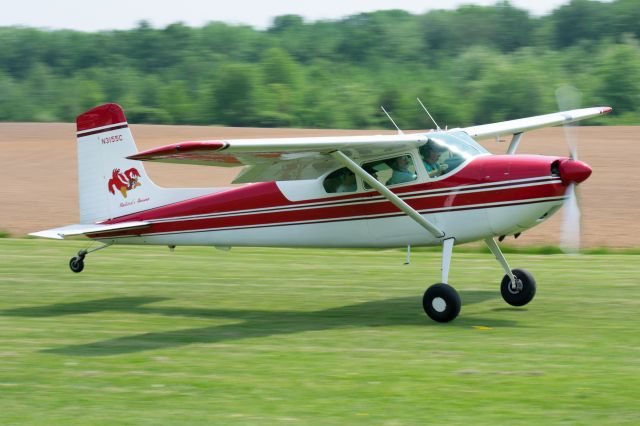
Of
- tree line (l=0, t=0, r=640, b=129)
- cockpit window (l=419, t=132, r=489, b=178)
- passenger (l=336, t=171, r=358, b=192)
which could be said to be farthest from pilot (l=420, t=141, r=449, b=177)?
tree line (l=0, t=0, r=640, b=129)

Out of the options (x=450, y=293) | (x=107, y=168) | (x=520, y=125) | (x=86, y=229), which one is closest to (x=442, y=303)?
(x=450, y=293)

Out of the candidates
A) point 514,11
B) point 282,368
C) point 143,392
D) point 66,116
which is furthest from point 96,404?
point 514,11

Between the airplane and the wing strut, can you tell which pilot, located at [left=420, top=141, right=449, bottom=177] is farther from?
the wing strut

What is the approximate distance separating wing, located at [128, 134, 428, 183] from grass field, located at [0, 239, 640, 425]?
5.93 ft

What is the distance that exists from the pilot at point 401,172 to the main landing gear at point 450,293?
2.96ft

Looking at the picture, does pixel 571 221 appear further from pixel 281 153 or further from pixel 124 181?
pixel 124 181

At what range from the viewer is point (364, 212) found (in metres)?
12.5

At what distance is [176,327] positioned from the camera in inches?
462

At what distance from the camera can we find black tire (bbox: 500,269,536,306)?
12.7 m

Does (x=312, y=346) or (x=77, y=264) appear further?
(x=77, y=264)

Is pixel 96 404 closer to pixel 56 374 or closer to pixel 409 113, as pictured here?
pixel 56 374

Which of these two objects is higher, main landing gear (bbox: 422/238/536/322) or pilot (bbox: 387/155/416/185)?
pilot (bbox: 387/155/416/185)

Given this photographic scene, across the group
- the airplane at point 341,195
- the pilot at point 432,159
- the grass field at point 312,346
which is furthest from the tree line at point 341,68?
the pilot at point 432,159

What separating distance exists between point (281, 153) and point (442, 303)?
2.55 m
